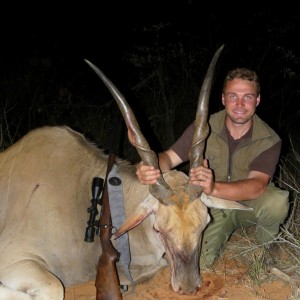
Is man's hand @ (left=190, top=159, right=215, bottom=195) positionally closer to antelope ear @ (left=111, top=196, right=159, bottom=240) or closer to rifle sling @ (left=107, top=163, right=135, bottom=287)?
antelope ear @ (left=111, top=196, right=159, bottom=240)

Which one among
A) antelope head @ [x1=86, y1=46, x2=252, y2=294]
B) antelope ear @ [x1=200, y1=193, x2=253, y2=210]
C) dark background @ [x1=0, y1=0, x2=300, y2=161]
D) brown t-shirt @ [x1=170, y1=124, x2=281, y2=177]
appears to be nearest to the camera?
antelope head @ [x1=86, y1=46, x2=252, y2=294]

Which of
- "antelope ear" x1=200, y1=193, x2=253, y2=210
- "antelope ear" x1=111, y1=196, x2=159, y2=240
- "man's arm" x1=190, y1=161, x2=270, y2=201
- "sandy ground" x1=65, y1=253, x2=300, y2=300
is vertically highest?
"man's arm" x1=190, y1=161, x2=270, y2=201

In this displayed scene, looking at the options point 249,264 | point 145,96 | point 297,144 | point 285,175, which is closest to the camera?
point 249,264

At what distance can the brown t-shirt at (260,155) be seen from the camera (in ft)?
12.7

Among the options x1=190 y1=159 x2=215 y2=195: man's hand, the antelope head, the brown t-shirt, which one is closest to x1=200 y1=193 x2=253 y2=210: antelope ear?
the antelope head

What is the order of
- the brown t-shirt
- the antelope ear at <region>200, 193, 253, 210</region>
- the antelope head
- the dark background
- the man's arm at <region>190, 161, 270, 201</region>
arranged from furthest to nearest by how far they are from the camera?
the dark background < the brown t-shirt < the antelope ear at <region>200, 193, 253, 210</region> < the man's arm at <region>190, 161, 270, 201</region> < the antelope head

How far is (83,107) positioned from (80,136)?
6.26 m

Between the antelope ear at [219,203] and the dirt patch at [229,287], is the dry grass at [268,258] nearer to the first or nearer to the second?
the dirt patch at [229,287]

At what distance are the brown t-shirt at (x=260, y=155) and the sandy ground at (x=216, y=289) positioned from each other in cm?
86

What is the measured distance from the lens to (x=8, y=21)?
1436 centimetres

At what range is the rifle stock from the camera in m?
3.18

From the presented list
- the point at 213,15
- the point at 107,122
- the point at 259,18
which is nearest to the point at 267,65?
the point at 259,18

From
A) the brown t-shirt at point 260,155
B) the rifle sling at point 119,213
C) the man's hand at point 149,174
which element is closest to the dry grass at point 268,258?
the brown t-shirt at point 260,155

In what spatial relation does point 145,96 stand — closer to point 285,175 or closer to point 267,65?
point 267,65
